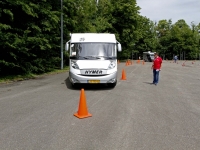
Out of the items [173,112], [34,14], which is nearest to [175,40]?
[34,14]

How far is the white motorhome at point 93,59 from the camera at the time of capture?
30.4ft

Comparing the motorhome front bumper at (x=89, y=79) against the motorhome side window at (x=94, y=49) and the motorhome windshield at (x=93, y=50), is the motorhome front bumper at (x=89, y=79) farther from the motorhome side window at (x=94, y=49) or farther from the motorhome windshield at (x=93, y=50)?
the motorhome side window at (x=94, y=49)

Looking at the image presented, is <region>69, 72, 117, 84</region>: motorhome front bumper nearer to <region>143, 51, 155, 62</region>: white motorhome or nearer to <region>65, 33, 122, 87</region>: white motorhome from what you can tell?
<region>65, 33, 122, 87</region>: white motorhome

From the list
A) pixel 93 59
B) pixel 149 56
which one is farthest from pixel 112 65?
pixel 149 56

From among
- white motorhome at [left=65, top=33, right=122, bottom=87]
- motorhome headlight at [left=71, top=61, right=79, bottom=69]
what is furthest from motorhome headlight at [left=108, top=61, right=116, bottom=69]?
motorhome headlight at [left=71, top=61, right=79, bottom=69]

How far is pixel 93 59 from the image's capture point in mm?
9633

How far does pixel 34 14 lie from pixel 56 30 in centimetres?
474

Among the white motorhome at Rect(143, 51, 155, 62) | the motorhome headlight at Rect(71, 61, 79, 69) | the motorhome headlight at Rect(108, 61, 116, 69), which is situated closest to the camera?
→ the motorhome headlight at Rect(71, 61, 79, 69)

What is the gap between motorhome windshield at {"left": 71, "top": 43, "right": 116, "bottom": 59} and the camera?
9820 millimetres

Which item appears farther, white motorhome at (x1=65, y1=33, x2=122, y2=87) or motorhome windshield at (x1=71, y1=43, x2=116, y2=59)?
motorhome windshield at (x1=71, y1=43, x2=116, y2=59)

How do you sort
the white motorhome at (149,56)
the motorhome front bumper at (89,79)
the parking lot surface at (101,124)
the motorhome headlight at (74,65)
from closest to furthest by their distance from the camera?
the parking lot surface at (101,124) < the motorhome front bumper at (89,79) < the motorhome headlight at (74,65) < the white motorhome at (149,56)

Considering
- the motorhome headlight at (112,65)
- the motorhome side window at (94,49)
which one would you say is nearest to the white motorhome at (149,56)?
the motorhome side window at (94,49)

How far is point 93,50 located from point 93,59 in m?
0.60

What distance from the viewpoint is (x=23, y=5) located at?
42.1ft
